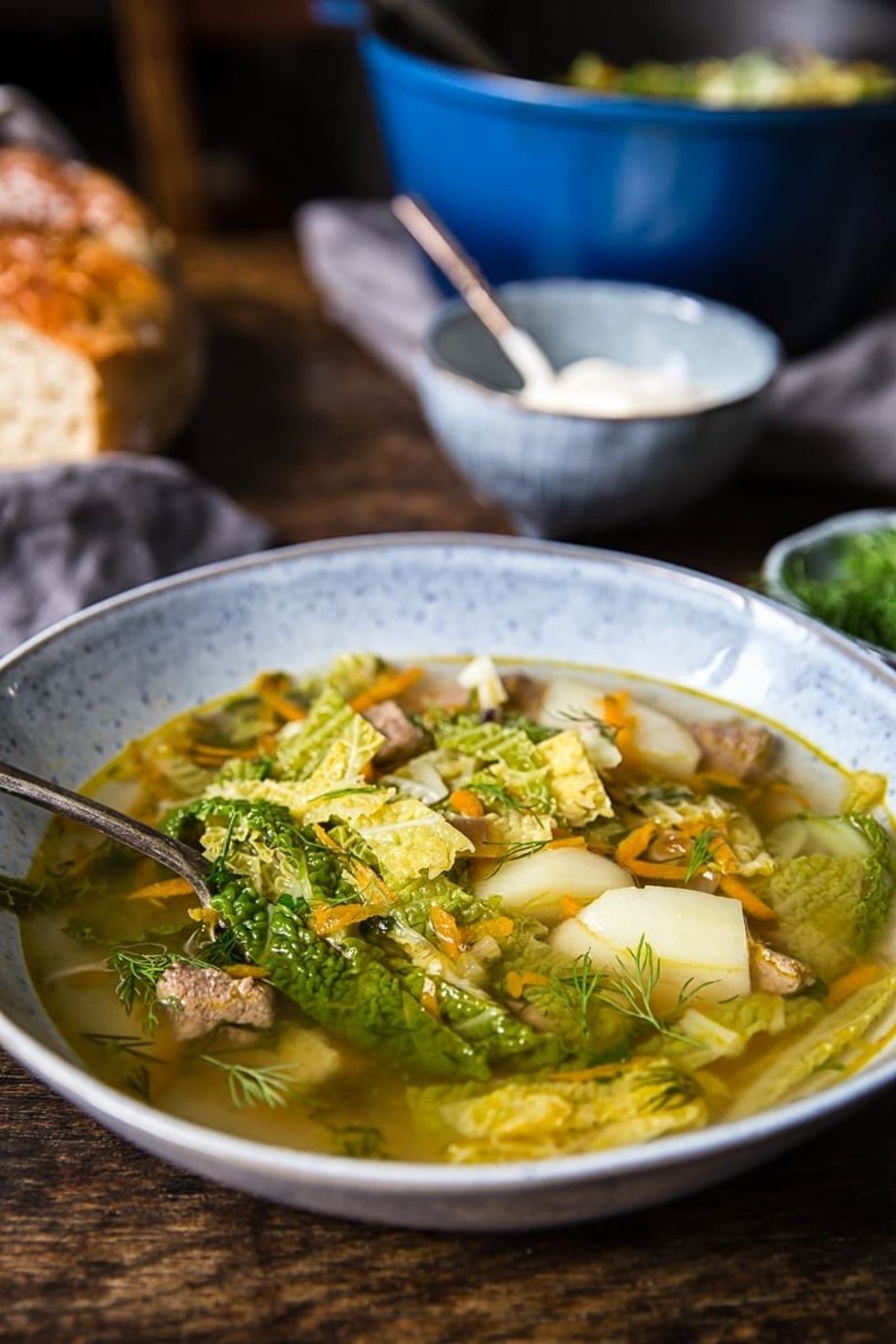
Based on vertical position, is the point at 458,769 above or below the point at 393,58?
below

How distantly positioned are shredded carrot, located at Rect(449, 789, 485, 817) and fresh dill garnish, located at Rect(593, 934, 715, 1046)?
0.31m

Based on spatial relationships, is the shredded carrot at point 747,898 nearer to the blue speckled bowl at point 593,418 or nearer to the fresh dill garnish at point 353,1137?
the fresh dill garnish at point 353,1137

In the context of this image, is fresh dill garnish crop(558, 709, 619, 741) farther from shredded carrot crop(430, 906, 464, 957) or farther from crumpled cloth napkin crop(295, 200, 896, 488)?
crumpled cloth napkin crop(295, 200, 896, 488)

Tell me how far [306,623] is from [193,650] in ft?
0.69

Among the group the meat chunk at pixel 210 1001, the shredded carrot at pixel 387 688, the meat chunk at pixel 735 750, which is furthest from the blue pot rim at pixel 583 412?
the meat chunk at pixel 210 1001

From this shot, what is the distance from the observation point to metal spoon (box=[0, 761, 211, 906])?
1763 mm

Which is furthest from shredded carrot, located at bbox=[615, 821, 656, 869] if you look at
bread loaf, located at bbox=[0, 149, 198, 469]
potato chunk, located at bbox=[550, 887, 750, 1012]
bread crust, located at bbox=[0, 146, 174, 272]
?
bread crust, located at bbox=[0, 146, 174, 272]

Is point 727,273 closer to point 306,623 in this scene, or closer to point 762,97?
point 762,97

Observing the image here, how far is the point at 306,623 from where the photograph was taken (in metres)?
2.37

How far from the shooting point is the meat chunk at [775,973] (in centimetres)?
171

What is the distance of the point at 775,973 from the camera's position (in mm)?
1718

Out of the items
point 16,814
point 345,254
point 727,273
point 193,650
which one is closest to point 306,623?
point 193,650

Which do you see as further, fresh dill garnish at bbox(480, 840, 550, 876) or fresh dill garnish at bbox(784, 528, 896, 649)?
fresh dill garnish at bbox(784, 528, 896, 649)

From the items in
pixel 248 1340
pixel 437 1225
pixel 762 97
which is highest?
pixel 762 97
